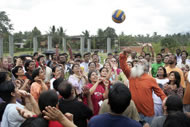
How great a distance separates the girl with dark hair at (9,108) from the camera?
2723 millimetres

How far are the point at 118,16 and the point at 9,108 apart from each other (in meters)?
5.88

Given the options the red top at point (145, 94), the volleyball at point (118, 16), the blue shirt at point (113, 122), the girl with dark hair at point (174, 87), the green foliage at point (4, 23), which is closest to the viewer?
the blue shirt at point (113, 122)

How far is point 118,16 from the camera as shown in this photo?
7629 mm

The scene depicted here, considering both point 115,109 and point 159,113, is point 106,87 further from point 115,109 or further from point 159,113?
point 115,109

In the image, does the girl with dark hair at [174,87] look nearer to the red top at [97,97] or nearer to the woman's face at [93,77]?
the red top at [97,97]

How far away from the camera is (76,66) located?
228 inches

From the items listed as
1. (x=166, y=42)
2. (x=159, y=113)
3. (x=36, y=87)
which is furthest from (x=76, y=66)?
(x=166, y=42)

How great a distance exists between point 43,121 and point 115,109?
83 cm

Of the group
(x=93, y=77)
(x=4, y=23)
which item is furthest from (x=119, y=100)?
(x=4, y=23)

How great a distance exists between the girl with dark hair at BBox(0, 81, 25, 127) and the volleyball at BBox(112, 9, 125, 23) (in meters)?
5.53

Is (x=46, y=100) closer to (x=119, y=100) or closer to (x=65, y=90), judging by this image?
(x=65, y=90)

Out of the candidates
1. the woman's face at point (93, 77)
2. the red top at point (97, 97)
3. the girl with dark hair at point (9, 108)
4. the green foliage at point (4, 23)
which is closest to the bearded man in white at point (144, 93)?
the red top at point (97, 97)

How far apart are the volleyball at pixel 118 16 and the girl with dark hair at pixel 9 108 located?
553 cm

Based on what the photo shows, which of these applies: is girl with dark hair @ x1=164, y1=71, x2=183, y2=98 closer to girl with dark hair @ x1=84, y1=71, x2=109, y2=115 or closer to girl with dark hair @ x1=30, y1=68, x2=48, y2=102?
girl with dark hair @ x1=84, y1=71, x2=109, y2=115
